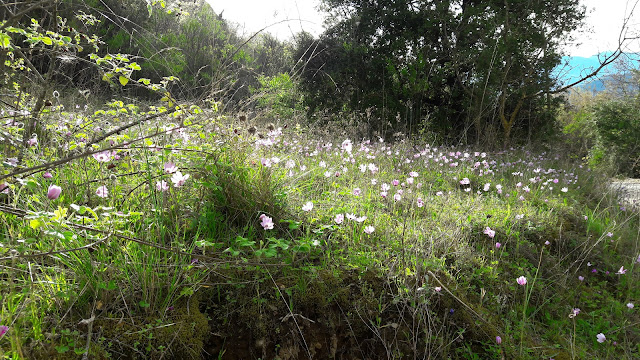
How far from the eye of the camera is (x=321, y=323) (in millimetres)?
1819

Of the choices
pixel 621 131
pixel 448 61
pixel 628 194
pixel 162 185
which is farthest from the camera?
pixel 621 131

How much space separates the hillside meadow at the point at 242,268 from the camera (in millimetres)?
1405

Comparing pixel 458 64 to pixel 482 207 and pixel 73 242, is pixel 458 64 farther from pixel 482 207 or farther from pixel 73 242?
pixel 73 242

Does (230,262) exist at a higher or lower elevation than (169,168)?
lower

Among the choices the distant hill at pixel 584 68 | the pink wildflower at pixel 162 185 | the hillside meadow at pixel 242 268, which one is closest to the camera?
the hillside meadow at pixel 242 268

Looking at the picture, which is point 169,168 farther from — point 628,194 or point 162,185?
point 628,194

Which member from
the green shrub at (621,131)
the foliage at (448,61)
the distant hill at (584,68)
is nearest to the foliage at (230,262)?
the foliage at (448,61)

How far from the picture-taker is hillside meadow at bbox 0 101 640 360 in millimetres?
1405

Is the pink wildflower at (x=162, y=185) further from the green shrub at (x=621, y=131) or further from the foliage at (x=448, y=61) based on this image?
the green shrub at (x=621, y=131)

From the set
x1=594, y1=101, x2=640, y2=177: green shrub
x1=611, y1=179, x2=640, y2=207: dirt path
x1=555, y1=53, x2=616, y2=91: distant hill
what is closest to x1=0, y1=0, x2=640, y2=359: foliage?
x1=611, y1=179, x2=640, y2=207: dirt path

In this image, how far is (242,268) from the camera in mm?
1809

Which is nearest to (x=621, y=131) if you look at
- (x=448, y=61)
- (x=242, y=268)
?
(x=448, y=61)

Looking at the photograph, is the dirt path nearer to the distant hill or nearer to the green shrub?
the distant hill

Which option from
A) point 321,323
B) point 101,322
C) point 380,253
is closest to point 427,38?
point 380,253
